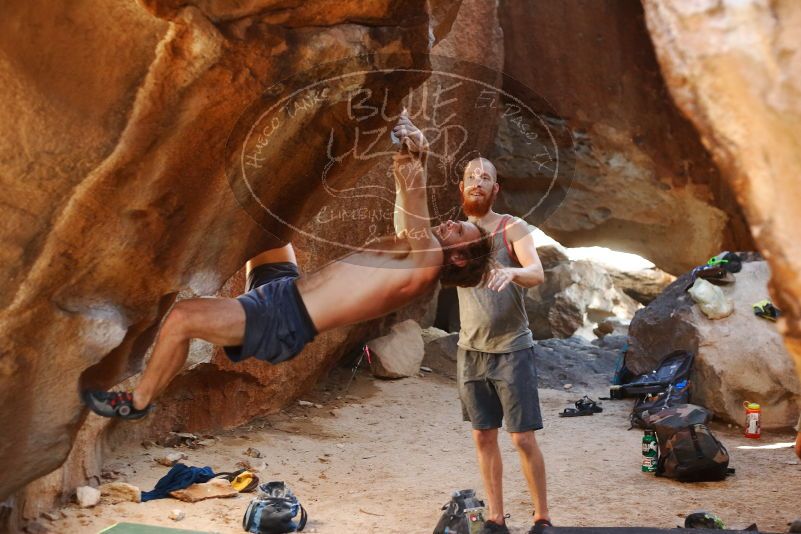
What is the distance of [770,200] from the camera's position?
2121 mm

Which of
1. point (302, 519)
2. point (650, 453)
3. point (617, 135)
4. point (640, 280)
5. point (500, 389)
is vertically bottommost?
point (302, 519)

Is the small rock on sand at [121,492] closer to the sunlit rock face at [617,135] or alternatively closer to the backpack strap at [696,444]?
the backpack strap at [696,444]

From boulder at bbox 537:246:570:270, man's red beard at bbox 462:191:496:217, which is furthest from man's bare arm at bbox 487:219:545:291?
boulder at bbox 537:246:570:270

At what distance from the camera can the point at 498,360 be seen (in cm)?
418

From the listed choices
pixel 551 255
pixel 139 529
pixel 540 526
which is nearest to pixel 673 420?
pixel 540 526

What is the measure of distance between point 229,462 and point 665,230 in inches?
232

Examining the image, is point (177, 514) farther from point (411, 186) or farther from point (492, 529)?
point (411, 186)

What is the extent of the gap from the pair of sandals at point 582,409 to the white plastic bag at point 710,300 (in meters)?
1.31

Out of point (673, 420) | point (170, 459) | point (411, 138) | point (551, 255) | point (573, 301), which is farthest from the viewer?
point (551, 255)

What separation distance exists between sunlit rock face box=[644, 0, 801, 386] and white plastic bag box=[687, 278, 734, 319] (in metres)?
5.48

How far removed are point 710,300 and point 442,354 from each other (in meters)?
3.18

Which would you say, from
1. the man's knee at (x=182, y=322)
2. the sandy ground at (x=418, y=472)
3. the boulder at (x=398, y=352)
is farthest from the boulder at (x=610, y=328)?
the man's knee at (x=182, y=322)

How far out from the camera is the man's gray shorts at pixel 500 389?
13.5 feet

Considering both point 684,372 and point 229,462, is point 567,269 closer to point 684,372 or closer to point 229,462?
point 684,372
